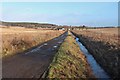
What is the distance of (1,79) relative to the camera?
1508 cm

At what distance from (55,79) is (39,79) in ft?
5.09

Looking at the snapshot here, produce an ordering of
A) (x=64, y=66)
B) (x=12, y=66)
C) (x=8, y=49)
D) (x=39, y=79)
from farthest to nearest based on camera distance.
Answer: (x=8, y=49)
(x=12, y=66)
(x=64, y=66)
(x=39, y=79)

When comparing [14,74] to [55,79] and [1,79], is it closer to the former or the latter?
[1,79]

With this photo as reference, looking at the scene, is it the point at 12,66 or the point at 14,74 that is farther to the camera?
the point at 12,66

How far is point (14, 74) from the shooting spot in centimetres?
1661

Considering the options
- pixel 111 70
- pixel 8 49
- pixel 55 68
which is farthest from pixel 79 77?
pixel 8 49

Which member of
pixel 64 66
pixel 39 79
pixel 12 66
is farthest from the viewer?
pixel 12 66

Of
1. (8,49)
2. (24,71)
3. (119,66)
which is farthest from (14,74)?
(8,49)

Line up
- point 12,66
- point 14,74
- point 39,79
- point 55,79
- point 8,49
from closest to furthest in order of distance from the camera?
point 55,79 < point 39,79 < point 14,74 < point 12,66 < point 8,49

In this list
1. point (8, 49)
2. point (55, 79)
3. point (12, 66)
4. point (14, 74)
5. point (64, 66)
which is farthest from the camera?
point (8, 49)

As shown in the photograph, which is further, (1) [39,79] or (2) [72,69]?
(2) [72,69]

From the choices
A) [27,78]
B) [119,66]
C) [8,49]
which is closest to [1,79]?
[27,78]

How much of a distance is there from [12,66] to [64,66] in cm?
462

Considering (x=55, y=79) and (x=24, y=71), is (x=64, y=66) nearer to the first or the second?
(x=24, y=71)
